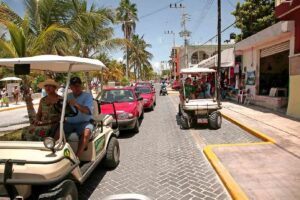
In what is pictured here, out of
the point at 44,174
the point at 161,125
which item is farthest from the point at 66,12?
the point at 44,174

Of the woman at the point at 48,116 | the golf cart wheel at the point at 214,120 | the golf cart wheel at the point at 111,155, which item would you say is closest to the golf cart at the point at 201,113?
the golf cart wheel at the point at 214,120

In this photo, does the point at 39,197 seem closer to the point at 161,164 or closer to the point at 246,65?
the point at 161,164

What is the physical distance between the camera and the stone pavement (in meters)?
5.56

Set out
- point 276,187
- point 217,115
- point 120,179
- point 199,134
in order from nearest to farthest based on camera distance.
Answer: point 276,187, point 120,179, point 199,134, point 217,115

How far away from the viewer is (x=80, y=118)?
5984 mm

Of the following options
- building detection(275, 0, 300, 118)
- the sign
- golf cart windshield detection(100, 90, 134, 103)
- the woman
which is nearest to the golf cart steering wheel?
the woman

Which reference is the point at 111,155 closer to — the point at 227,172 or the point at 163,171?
the point at 163,171

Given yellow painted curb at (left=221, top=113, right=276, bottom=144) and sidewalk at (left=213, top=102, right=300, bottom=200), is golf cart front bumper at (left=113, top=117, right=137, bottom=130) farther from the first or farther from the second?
yellow painted curb at (left=221, top=113, right=276, bottom=144)

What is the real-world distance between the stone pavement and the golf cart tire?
4.28ft

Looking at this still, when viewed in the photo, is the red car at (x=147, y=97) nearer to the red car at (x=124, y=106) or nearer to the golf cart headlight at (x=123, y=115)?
the red car at (x=124, y=106)

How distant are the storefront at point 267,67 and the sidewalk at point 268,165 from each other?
7600 mm

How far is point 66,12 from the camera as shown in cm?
1239

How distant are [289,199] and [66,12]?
10445mm

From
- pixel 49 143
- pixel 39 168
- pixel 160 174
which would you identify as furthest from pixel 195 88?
pixel 39 168
